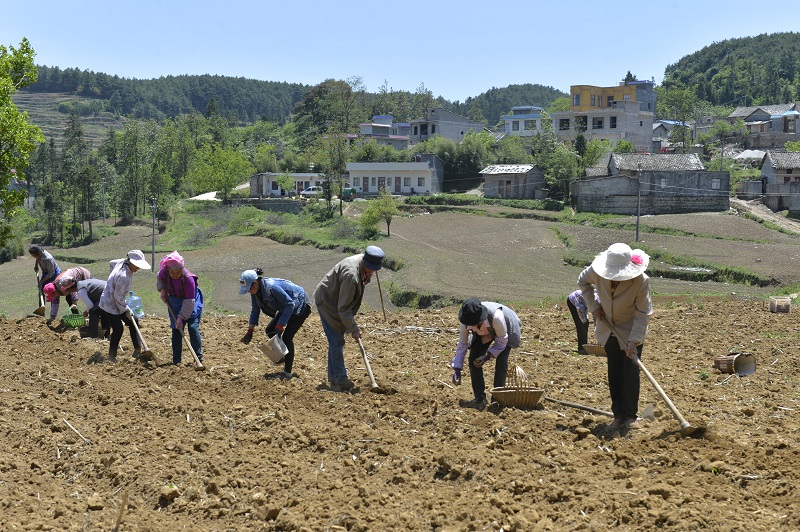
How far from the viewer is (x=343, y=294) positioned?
9.45 meters

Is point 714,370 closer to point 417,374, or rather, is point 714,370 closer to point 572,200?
point 417,374

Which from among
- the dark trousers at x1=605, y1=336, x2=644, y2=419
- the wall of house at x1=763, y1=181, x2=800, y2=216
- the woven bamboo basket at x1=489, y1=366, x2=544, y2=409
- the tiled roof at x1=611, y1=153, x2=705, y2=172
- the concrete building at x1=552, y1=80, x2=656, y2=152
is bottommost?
the wall of house at x1=763, y1=181, x2=800, y2=216

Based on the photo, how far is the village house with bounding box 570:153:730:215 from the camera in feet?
189

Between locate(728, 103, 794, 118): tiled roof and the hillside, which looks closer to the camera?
locate(728, 103, 794, 118): tiled roof

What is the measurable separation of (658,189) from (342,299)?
172ft

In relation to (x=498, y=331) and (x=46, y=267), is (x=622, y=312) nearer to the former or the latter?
(x=498, y=331)

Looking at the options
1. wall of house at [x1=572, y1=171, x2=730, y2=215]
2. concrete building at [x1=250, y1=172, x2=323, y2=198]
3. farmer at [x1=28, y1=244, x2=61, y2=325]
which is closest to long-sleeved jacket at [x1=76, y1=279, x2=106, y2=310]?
farmer at [x1=28, y1=244, x2=61, y2=325]

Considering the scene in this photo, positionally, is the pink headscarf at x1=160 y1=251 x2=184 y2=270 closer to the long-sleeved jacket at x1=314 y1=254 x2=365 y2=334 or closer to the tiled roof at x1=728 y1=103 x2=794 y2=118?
the long-sleeved jacket at x1=314 y1=254 x2=365 y2=334

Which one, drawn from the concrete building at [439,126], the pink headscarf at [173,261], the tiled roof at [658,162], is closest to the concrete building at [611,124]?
the concrete building at [439,126]

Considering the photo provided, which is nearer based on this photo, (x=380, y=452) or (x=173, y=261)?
(x=380, y=452)

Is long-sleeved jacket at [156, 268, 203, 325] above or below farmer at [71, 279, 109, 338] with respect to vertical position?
above

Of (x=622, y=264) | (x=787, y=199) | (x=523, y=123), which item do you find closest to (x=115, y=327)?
(x=622, y=264)

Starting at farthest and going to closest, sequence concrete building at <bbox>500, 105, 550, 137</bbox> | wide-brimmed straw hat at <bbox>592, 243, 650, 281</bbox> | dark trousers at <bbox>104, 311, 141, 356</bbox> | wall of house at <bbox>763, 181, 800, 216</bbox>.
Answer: concrete building at <bbox>500, 105, 550, 137</bbox>, wall of house at <bbox>763, 181, 800, 216</bbox>, dark trousers at <bbox>104, 311, 141, 356</bbox>, wide-brimmed straw hat at <bbox>592, 243, 650, 281</bbox>

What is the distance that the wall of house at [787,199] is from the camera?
59.1 meters
